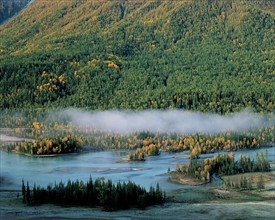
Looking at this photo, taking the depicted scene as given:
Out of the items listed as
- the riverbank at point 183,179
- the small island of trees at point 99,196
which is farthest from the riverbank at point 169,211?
the riverbank at point 183,179

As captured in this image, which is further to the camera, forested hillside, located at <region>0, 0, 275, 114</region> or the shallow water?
forested hillside, located at <region>0, 0, 275, 114</region>

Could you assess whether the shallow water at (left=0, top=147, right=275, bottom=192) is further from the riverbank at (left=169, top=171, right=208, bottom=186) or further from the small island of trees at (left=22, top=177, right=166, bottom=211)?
the small island of trees at (left=22, top=177, right=166, bottom=211)

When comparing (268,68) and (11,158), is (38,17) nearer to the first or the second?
(268,68)

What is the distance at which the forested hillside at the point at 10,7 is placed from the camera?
563ft

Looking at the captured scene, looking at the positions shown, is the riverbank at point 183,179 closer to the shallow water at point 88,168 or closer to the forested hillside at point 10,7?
the shallow water at point 88,168

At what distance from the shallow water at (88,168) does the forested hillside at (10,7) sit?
112327mm

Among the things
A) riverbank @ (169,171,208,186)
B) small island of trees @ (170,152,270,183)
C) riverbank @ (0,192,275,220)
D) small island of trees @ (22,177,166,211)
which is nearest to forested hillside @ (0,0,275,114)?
small island of trees @ (170,152,270,183)

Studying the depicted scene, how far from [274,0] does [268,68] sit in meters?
23.0

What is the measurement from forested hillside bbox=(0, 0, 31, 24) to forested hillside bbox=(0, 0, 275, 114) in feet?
181

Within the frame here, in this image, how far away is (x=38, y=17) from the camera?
414 ft

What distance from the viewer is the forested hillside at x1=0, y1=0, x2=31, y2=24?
563ft

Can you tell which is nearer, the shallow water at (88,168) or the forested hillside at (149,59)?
the shallow water at (88,168)

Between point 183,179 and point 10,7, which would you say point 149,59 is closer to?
point 183,179

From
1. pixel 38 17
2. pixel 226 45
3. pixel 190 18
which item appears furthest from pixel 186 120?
pixel 38 17
